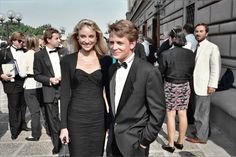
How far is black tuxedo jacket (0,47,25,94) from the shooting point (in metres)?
5.54

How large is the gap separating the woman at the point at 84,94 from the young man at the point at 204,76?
255 cm

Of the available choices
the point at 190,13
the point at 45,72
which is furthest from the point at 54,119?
the point at 190,13

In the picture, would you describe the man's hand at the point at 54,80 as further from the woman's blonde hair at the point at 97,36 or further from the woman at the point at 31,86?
the woman's blonde hair at the point at 97,36

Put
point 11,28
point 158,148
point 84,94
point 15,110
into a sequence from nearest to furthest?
point 84,94 → point 158,148 → point 15,110 → point 11,28

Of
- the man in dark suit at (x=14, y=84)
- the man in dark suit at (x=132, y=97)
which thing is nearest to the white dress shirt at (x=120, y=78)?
the man in dark suit at (x=132, y=97)

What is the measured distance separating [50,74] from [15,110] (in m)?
1.64

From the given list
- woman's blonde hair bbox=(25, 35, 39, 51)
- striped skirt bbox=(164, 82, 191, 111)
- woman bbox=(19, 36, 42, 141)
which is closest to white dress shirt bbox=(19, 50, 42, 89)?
woman bbox=(19, 36, 42, 141)

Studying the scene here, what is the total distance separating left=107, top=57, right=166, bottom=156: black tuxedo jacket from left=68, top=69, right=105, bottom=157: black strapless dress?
488 millimetres

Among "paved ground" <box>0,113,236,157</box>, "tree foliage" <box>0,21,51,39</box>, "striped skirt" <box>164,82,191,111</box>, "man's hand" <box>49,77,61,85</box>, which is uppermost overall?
"tree foliage" <box>0,21,51,39</box>

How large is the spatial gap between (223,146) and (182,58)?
5.93 feet

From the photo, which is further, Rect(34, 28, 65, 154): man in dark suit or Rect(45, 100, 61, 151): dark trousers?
Rect(45, 100, 61, 151): dark trousers

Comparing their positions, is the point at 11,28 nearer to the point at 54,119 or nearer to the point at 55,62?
the point at 55,62

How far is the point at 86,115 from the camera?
2992mm

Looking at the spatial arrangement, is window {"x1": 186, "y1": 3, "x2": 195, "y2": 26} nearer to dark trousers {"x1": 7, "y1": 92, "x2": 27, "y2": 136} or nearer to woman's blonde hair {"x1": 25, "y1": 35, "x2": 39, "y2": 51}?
woman's blonde hair {"x1": 25, "y1": 35, "x2": 39, "y2": 51}
